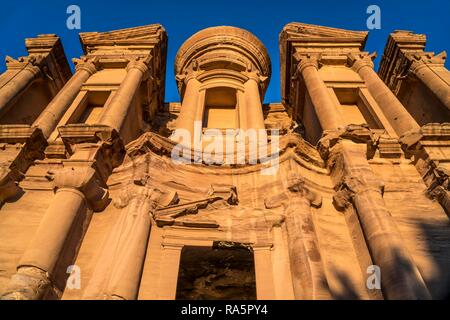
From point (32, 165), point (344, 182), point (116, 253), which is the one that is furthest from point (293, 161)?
point (32, 165)

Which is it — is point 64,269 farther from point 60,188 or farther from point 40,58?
point 40,58

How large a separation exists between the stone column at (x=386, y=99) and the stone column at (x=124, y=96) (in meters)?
10.4

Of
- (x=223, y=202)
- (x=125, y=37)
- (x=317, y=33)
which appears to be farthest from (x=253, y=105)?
(x=125, y=37)

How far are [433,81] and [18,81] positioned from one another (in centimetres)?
1840

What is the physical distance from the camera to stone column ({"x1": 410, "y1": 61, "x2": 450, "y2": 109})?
15477 millimetres

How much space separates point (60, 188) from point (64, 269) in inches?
84.7

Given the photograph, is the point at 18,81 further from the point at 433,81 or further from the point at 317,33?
the point at 433,81

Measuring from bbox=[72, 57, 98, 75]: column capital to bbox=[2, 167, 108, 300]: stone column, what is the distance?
1005 centimetres

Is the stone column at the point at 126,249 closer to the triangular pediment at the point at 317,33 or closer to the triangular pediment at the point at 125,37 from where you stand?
the triangular pediment at the point at 125,37

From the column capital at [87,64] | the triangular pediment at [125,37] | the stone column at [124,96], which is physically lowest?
the stone column at [124,96]

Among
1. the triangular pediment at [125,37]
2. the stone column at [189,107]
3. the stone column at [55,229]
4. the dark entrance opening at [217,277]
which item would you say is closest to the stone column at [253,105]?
the stone column at [189,107]

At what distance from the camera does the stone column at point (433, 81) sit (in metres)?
15.5

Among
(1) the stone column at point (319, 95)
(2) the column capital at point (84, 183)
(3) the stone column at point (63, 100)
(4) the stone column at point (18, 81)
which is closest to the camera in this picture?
(2) the column capital at point (84, 183)

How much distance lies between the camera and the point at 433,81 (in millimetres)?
16703
